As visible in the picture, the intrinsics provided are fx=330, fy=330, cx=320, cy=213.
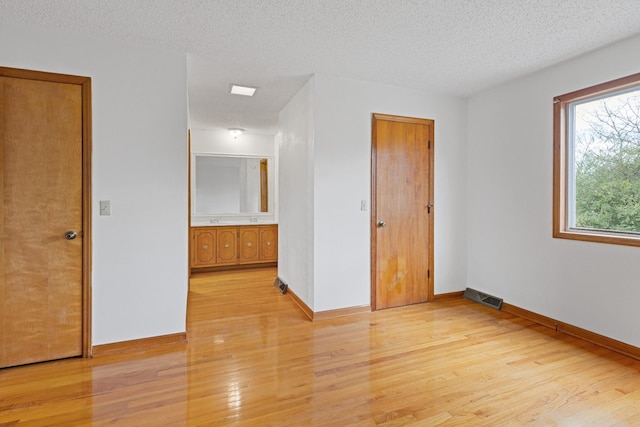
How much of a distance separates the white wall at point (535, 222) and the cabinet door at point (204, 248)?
381 cm

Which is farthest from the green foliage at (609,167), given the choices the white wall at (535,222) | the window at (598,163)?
the white wall at (535,222)

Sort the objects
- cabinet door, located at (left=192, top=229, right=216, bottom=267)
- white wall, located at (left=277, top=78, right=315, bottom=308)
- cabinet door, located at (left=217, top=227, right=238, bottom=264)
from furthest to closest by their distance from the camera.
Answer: cabinet door, located at (left=217, top=227, right=238, bottom=264) < cabinet door, located at (left=192, top=229, right=216, bottom=267) < white wall, located at (left=277, top=78, right=315, bottom=308)

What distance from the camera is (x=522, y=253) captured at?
11.1ft

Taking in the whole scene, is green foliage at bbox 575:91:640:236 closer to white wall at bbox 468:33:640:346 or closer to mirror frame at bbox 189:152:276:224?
white wall at bbox 468:33:640:346

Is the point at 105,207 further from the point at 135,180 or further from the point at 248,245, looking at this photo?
A: the point at 248,245

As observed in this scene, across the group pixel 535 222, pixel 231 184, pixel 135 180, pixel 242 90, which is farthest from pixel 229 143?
pixel 535 222

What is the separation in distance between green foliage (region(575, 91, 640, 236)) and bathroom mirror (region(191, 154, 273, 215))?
456cm

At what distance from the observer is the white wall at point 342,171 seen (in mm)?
3299

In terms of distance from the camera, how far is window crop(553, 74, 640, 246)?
257 centimetres

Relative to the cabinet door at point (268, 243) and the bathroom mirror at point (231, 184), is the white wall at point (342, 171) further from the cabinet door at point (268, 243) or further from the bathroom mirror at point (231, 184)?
the bathroom mirror at point (231, 184)

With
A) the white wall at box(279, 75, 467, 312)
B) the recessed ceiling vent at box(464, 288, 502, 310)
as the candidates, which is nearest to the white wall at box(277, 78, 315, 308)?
the white wall at box(279, 75, 467, 312)

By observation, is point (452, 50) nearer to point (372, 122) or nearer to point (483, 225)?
point (372, 122)

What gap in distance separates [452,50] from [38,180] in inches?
131

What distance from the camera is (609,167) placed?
8.92 ft
